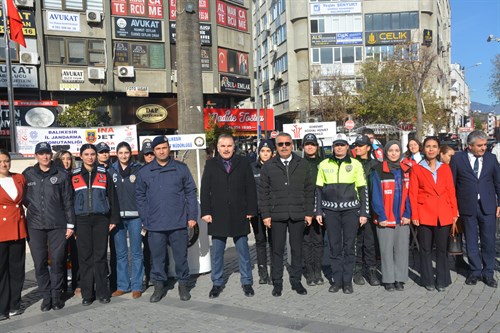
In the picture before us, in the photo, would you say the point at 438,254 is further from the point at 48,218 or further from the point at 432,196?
the point at 48,218

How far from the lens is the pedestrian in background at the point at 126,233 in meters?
6.42

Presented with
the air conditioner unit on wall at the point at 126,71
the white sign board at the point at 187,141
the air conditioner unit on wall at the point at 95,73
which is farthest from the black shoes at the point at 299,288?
the air conditioner unit on wall at the point at 126,71

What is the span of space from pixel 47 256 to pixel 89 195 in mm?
933

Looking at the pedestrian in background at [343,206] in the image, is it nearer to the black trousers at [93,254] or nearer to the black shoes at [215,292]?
the black shoes at [215,292]

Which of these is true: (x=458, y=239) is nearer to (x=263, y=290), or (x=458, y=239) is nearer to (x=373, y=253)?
(x=373, y=253)

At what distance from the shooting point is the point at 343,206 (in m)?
6.16

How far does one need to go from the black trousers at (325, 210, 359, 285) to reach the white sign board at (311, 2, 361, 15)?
43317 mm

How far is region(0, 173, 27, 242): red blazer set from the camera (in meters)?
5.62

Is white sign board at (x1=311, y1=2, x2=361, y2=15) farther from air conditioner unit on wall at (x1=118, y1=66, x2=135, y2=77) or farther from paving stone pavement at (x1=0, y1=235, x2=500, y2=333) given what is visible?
paving stone pavement at (x1=0, y1=235, x2=500, y2=333)

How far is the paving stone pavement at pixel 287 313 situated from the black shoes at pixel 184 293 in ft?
0.21

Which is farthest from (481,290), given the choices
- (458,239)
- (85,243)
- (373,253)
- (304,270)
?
(85,243)

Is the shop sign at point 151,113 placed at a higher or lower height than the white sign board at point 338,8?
lower

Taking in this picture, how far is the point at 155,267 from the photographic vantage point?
246 inches

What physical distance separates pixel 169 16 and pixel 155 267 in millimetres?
23384
